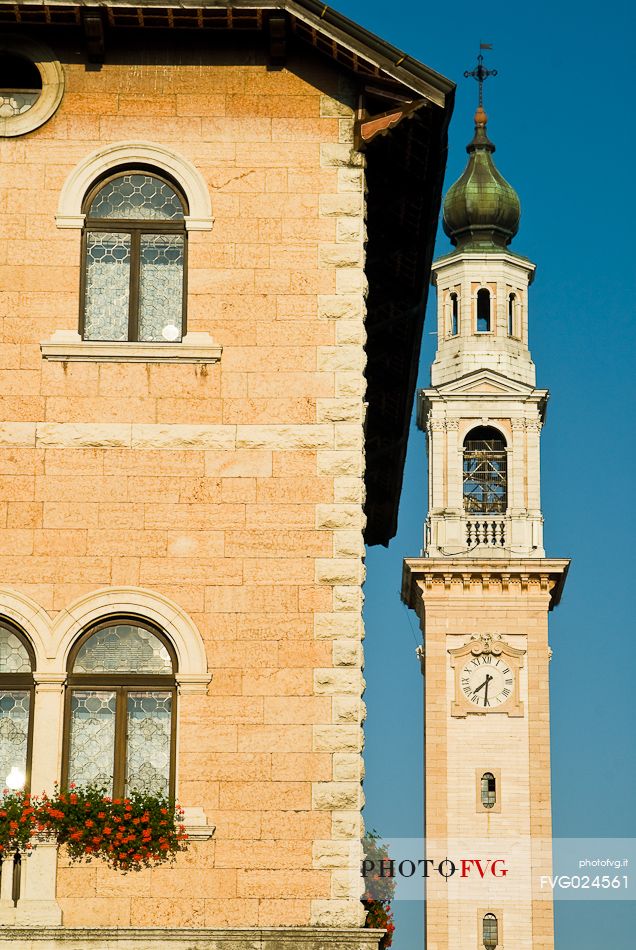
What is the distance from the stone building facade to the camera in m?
19.8

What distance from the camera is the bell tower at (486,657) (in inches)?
3152

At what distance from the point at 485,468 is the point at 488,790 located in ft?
50.1

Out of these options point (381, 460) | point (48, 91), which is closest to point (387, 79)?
point (48, 91)

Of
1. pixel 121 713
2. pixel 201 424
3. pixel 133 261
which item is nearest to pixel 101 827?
pixel 121 713

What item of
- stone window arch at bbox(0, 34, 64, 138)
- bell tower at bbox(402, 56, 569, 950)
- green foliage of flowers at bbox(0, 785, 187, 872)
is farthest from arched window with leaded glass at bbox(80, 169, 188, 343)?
bell tower at bbox(402, 56, 569, 950)

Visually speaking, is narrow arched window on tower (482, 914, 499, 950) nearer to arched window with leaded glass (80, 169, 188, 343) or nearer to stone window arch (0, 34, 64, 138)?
arched window with leaded glass (80, 169, 188, 343)

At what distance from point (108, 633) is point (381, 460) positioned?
1178 centimetres

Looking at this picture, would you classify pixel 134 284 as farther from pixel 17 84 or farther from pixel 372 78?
pixel 372 78

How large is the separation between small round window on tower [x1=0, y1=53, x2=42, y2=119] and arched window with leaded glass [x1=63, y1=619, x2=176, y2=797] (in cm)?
545

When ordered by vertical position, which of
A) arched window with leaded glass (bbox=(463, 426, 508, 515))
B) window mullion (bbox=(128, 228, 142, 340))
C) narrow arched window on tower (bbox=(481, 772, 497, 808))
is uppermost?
arched window with leaded glass (bbox=(463, 426, 508, 515))

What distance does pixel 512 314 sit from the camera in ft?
310

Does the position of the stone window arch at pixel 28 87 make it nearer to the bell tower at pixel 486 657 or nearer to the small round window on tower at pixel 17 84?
the small round window on tower at pixel 17 84

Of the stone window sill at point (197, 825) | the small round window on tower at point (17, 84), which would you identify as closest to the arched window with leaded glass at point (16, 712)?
the stone window sill at point (197, 825)

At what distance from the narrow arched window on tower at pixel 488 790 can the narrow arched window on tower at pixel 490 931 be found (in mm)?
4186
